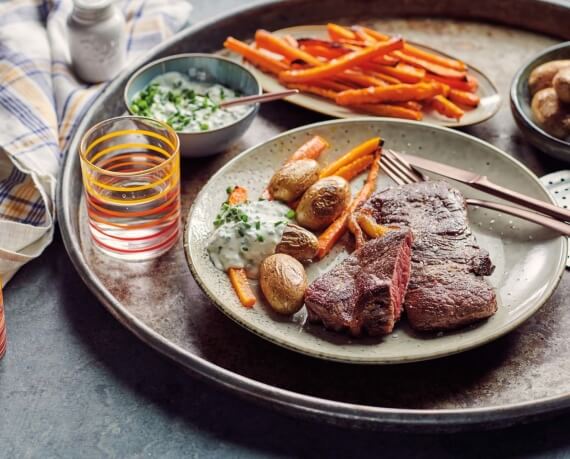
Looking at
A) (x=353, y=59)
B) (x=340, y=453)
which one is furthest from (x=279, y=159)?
(x=340, y=453)

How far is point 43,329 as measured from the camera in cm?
241

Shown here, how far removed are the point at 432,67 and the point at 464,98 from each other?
8.9 inches

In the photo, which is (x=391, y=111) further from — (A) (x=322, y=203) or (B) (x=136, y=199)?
(B) (x=136, y=199)

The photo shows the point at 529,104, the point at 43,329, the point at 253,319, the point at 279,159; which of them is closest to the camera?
the point at 253,319

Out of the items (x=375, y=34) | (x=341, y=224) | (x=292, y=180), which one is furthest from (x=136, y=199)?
(x=375, y=34)

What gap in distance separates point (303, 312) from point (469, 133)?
1.19 metres

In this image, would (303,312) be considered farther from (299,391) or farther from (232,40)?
(232,40)

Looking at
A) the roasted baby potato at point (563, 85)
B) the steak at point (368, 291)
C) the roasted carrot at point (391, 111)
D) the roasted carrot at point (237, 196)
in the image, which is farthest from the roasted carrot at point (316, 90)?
the steak at point (368, 291)

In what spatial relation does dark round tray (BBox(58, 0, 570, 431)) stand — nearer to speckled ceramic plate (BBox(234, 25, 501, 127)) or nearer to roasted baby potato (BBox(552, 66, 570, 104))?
speckled ceramic plate (BBox(234, 25, 501, 127))

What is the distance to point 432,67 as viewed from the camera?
10.6ft

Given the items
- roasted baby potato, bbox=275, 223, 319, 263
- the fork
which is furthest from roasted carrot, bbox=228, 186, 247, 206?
the fork

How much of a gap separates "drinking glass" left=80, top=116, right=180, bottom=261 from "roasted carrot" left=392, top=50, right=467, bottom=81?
3.74ft

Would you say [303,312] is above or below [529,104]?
below

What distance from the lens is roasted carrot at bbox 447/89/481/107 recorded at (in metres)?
3.08
